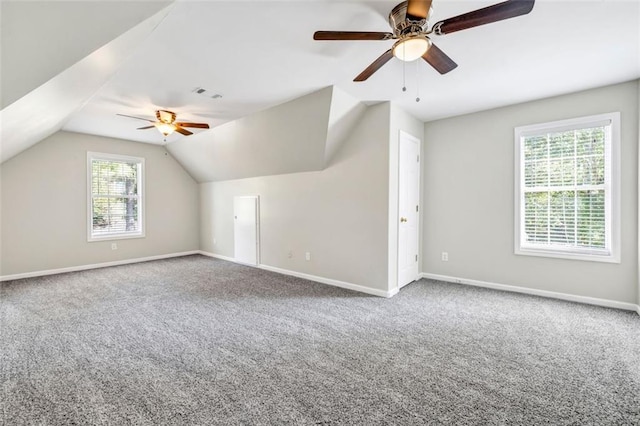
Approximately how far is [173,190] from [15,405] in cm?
532

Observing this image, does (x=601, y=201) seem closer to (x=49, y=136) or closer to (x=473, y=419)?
(x=473, y=419)

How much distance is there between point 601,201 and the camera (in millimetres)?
3234

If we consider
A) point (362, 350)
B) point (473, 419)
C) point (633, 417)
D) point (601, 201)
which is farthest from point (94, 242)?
point (601, 201)

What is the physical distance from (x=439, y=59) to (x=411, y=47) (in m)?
0.31

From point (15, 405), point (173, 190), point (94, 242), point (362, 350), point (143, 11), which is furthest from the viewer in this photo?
point (173, 190)

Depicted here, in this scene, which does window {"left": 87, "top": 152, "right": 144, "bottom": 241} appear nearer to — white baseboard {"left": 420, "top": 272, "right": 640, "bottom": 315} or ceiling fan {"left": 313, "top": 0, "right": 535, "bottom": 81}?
ceiling fan {"left": 313, "top": 0, "right": 535, "bottom": 81}

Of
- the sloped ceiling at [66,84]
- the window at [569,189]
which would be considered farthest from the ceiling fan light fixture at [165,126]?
the window at [569,189]

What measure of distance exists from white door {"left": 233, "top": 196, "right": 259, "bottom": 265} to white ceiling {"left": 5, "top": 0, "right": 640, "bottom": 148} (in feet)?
6.84

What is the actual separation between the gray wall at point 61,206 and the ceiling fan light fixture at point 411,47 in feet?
19.3

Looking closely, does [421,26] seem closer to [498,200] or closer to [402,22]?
[402,22]

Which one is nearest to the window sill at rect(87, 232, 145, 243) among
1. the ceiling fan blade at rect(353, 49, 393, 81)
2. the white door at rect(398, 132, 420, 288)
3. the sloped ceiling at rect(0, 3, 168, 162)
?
the sloped ceiling at rect(0, 3, 168, 162)

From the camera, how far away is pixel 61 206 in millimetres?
4930

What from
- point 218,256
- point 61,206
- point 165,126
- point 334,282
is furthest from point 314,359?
point 61,206

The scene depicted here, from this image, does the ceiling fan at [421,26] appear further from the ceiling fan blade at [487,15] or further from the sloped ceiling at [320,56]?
the sloped ceiling at [320,56]
